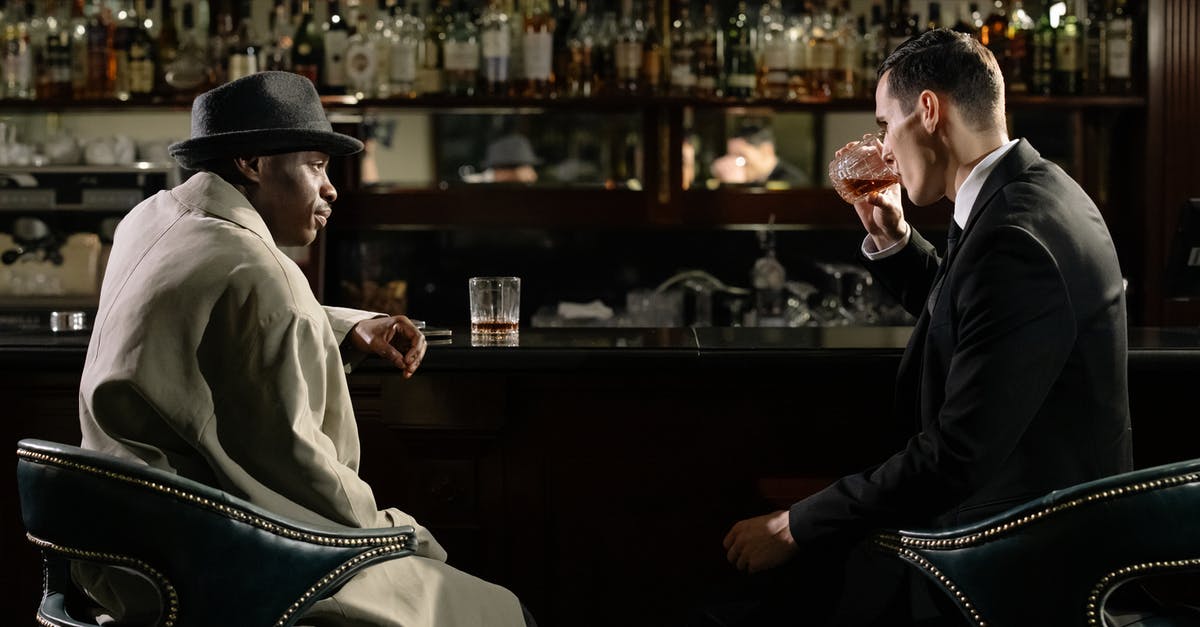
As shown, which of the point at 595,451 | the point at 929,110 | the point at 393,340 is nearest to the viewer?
Answer: the point at 929,110

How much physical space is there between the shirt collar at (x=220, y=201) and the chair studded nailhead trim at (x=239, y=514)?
0.39m

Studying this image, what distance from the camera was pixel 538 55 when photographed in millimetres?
3887

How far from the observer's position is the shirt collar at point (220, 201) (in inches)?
59.8

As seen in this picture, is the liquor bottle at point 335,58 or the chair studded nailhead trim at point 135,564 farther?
the liquor bottle at point 335,58

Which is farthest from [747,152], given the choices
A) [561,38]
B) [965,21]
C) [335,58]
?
[335,58]

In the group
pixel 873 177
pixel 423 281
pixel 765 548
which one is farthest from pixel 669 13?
pixel 765 548

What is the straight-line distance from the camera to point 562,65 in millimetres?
3965

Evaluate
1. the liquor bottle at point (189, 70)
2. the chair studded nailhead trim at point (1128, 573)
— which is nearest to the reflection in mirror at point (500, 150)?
the liquor bottle at point (189, 70)

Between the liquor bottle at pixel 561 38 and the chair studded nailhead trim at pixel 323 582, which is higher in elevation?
the liquor bottle at pixel 561 38

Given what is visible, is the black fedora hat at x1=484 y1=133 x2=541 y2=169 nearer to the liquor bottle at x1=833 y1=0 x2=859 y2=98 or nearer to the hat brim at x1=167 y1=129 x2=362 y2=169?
the liquor bottle at x1=833 y1=0 x2=859 y2=98

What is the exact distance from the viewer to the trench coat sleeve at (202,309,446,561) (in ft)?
4.58

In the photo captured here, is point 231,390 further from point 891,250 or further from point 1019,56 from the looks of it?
point 1019,56

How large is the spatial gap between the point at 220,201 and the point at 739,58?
279 centimetres

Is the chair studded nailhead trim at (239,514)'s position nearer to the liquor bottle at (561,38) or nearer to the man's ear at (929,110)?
the man's ear at (929,110)
